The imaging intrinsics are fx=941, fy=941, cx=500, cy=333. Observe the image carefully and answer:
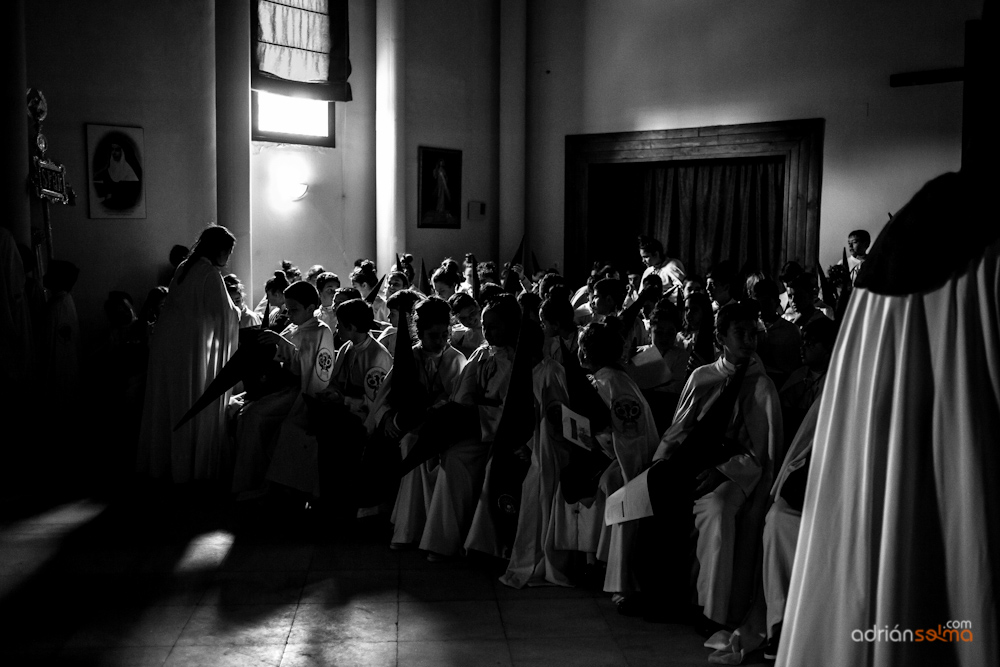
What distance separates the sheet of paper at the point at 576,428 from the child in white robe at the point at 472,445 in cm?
57

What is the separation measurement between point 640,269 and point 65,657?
10.6 m

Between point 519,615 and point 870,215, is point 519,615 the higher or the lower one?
the lower one

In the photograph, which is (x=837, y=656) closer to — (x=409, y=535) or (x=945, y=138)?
(x=409, y=535)

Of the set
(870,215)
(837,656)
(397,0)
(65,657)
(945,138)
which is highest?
(397,0)

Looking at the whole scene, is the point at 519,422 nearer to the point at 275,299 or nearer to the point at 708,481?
the point at 708,481

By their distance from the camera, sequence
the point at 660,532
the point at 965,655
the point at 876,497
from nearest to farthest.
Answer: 1. the point at 965,655
2. the point at 876,497
3. the point at 660,532

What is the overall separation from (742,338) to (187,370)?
159 inches

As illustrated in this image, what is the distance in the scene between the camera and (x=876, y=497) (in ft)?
6.23

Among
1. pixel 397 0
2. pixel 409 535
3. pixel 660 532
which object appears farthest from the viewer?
pixel 397 0

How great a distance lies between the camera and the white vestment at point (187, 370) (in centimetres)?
648

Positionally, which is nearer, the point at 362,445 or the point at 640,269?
the point at 362,445

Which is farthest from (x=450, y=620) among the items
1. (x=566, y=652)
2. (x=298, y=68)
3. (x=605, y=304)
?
(x=298, y=68)

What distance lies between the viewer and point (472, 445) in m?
5.02

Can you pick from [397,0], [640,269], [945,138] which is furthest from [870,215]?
[397,0]
